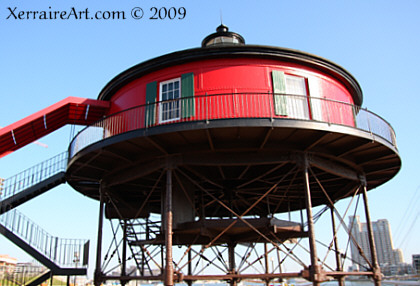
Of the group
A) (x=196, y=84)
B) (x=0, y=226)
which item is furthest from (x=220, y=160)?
(x=0, y=226)

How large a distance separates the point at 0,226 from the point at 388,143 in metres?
15.3

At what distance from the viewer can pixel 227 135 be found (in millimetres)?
12383

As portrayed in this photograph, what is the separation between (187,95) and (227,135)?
2.28 m

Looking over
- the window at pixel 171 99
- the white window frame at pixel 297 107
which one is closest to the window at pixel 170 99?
the window at pixel 171 99

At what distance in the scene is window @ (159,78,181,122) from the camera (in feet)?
43.6

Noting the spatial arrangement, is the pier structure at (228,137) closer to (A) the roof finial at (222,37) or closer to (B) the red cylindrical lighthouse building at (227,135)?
(B) the red cylindrical lighthouse building at (227,135)

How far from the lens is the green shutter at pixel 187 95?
42.7 ft

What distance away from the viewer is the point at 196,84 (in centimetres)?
1376

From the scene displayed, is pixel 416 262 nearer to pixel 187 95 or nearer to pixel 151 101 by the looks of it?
pixel 187 95

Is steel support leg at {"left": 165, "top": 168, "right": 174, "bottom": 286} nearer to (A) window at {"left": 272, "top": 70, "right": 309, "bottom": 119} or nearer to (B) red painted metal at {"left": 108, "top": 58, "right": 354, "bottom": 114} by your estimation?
Answer: (B) red painted metal at {"left": 108, "top": 58, "right": 354, "bottom": 114}

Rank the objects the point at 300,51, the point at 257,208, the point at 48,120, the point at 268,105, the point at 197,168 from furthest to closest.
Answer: the point at 257,208, the point at 48,120, the point at 197,168, the point at 300,51, the point at 268,105

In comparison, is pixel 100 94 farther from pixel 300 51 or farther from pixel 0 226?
pixel 300 51

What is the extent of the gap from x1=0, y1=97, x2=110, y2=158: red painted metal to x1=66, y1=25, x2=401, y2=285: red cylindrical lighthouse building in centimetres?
126

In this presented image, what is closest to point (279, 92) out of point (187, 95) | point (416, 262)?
point (187, 95)
